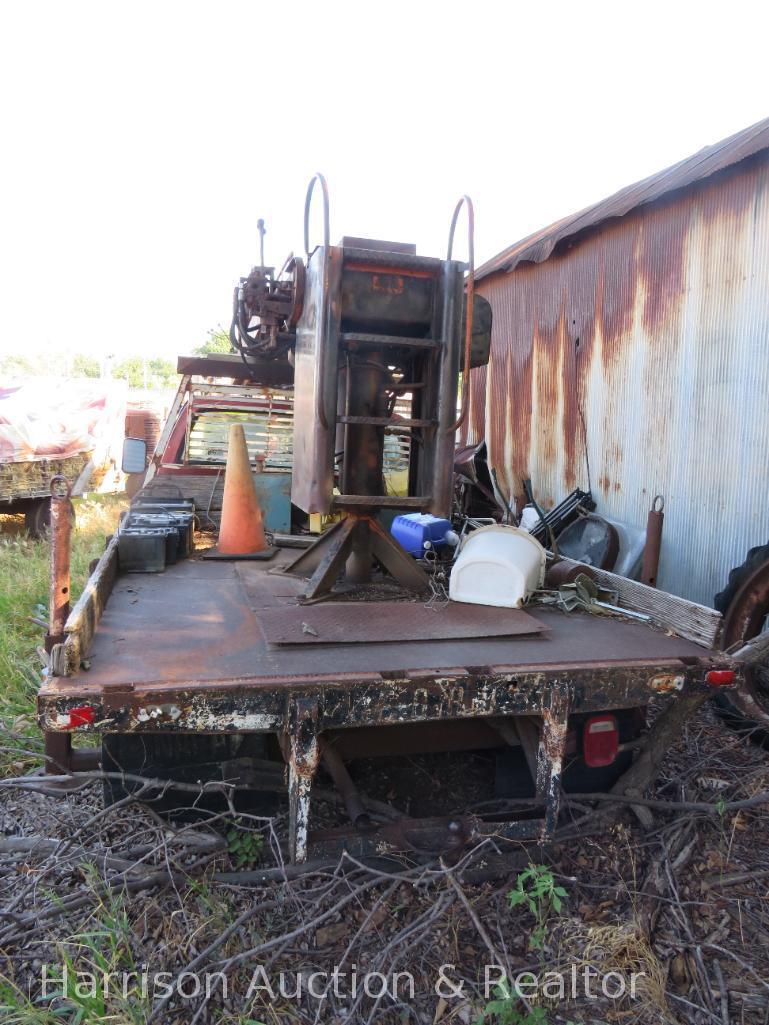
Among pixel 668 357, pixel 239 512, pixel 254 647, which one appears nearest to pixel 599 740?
pixel 254 647

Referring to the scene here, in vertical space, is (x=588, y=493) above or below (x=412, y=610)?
above

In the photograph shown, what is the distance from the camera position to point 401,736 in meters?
2.71

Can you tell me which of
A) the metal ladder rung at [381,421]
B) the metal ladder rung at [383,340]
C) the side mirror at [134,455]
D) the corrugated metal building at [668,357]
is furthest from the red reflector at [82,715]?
the corrugated metal building at [668,357]

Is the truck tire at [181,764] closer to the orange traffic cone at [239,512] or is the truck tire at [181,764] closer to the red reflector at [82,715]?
the red reflector at [82,715]

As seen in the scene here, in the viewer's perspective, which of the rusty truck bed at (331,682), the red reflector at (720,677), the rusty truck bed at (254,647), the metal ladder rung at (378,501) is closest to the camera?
the rusty truck bed at (331,682)

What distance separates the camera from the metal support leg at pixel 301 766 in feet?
7.17

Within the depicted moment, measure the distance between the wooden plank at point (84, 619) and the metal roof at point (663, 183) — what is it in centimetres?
433

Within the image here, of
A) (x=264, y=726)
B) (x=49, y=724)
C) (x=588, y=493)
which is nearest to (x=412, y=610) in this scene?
(x=264, y=726)

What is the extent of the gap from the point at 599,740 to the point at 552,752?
34 centimetres

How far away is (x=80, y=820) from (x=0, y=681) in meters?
2.09

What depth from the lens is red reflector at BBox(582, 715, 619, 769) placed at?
2664 mm

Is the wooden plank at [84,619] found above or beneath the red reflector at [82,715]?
above

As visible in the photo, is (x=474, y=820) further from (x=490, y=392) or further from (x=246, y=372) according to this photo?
(x=490, y=392)

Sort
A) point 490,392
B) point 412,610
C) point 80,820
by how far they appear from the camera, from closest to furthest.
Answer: point 80,820, point 412,610, point 490,392
